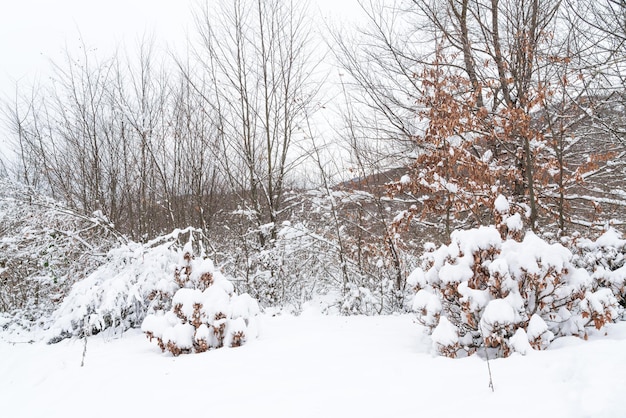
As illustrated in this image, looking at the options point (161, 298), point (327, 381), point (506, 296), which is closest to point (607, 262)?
point (506, 296)

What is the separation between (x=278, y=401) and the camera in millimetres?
2316

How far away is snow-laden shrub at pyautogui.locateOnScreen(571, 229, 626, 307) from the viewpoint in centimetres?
331

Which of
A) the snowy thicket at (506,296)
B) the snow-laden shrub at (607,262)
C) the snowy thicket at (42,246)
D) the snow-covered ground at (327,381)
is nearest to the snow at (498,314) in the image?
the snowy thicket at (506,296)

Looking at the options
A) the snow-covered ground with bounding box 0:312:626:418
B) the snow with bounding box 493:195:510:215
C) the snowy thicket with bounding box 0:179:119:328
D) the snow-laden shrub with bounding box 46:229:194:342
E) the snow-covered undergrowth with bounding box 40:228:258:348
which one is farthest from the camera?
the snowy thicket with bounding box 0:179:119:328

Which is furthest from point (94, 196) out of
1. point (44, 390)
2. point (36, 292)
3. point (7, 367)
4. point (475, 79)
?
point (475, 79)

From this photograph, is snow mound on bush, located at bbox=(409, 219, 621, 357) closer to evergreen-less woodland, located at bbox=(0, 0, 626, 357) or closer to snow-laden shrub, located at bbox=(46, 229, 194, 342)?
evergreen-less woodland, located at bbox=(0, 0, 626, 357)

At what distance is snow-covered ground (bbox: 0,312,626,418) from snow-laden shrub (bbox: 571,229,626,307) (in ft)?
1.68

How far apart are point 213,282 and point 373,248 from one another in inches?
127

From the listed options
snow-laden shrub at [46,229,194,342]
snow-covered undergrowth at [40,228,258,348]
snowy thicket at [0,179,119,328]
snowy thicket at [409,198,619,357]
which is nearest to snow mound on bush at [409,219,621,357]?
snowy thicket at [409,198,619,357]

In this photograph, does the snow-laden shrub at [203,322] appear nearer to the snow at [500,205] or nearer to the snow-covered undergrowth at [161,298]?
the snow-covered undergrowth at [161,298]

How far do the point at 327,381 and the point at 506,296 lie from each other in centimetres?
155

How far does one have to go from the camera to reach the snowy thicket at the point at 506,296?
276cm

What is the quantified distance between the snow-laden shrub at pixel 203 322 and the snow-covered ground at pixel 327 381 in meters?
0.15

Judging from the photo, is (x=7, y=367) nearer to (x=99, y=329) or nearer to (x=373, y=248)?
(x=99, y=329)
